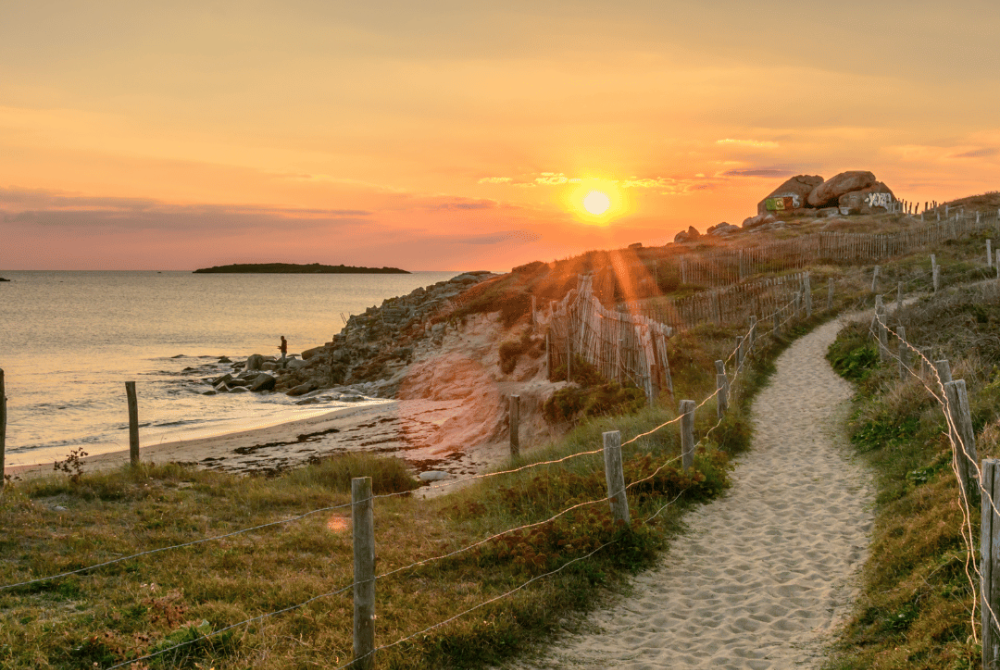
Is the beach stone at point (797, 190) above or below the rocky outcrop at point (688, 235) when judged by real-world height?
above

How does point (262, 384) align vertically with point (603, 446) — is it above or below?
Result: below

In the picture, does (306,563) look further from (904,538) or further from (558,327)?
(558,327)

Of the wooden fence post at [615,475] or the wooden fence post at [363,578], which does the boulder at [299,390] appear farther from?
the wooden fence post at [363,578]

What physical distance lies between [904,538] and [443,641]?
15.8ft

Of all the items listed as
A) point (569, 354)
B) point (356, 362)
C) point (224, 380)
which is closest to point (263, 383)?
point (224, 380)

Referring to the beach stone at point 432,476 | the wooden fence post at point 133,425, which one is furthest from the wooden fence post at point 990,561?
the wooden fence post at point 133,425

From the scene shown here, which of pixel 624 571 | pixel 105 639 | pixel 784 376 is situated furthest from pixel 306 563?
pixel 784 376

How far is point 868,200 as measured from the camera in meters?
65.5

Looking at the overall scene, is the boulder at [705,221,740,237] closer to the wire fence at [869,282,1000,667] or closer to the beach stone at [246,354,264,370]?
the beach stone at [246,354,264,370]

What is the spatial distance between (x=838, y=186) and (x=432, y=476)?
68472mm

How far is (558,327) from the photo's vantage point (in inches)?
722

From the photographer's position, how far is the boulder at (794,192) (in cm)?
7300

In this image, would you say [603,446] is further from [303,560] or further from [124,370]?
[124,370]

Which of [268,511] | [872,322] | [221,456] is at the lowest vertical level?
[221,456]
